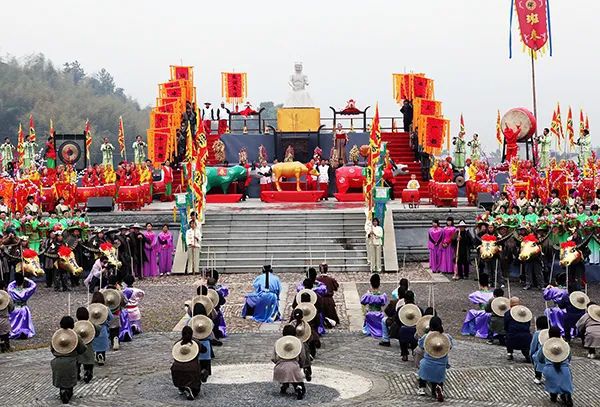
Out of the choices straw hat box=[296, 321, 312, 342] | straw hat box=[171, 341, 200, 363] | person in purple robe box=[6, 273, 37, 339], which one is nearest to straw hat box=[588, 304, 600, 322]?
straw hat box=[296, 321, 312, 342]

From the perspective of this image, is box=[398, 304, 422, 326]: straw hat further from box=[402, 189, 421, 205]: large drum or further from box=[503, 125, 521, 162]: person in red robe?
box=[503, 125, 521, 162]: person in red robe

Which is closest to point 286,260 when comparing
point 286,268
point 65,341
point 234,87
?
point 286,268

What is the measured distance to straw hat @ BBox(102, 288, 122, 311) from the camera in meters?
15.3

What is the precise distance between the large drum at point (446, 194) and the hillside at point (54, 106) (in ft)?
130

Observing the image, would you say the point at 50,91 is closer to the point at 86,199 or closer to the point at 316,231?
the point at 86,199

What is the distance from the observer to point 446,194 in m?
29.9

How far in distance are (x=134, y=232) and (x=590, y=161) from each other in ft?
51.5

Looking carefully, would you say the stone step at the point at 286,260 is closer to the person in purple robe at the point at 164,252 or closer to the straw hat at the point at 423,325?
the person in purple robe at the point at 164,252

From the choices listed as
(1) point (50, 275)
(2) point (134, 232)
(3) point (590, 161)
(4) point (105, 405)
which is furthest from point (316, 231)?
(4) point (105, 405)

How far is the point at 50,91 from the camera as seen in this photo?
72625mm

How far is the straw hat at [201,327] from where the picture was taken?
44.1 ft

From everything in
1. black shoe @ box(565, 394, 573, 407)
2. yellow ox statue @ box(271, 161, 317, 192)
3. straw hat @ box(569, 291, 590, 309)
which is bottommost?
black shoe @ box(565, 394, 573, 407)

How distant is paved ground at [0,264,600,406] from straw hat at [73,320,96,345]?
1.98 ft

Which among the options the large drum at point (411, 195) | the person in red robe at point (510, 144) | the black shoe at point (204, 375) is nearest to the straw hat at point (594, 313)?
the black shoe at point (204, 375)
